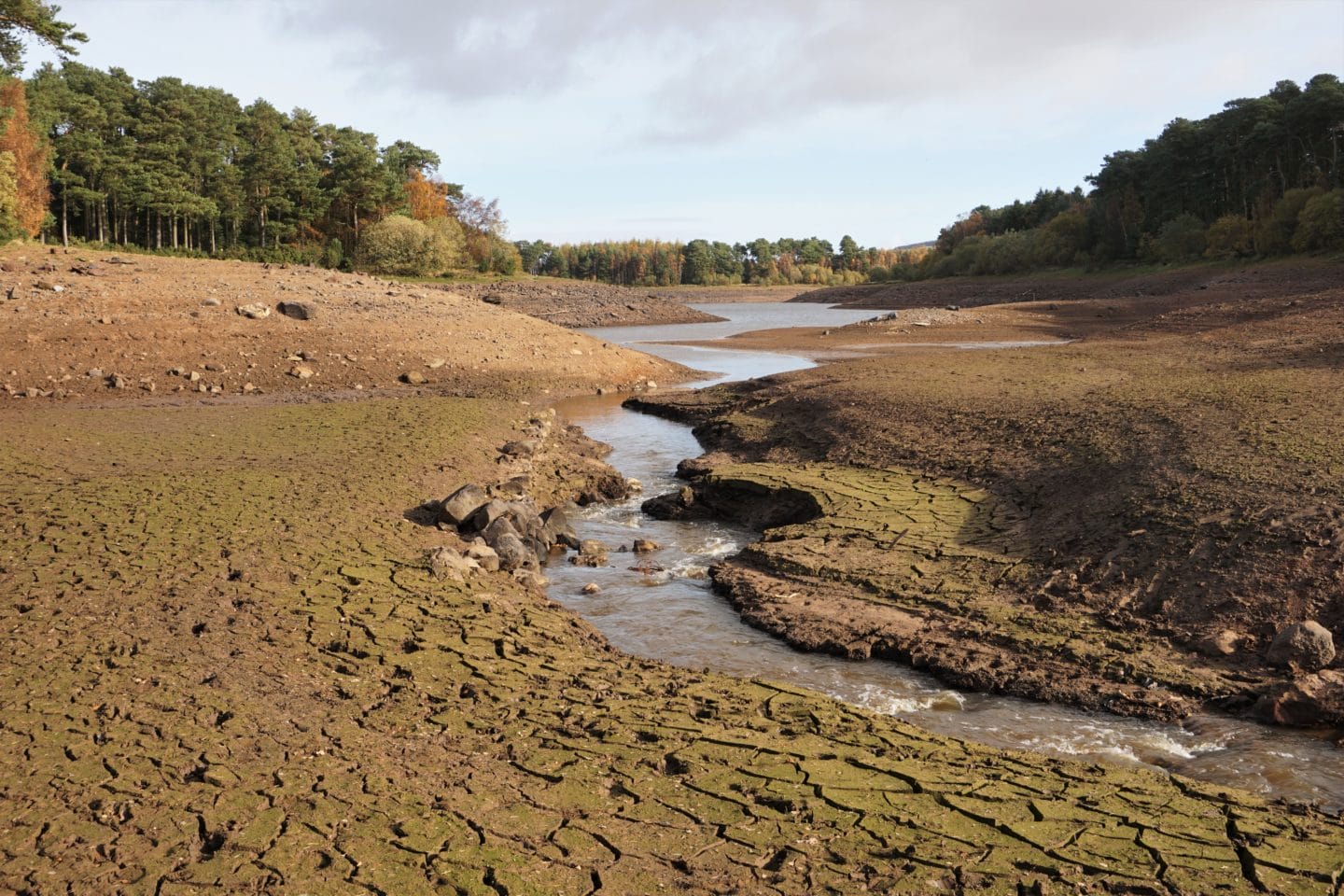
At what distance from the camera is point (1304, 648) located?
6.67 m

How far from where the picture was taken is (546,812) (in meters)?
4.49

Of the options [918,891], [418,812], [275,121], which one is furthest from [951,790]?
[275,121]

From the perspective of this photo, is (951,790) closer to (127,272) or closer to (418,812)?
(418,812)

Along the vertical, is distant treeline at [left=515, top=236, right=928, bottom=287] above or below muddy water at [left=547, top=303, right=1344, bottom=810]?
above

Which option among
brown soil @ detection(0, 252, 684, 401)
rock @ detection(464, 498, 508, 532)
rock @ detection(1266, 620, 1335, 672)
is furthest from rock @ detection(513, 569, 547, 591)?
brown soil @ detection(0, 252, 684, 401)

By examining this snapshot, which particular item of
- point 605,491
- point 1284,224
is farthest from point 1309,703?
point 1284,224

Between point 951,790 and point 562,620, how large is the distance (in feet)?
12.6

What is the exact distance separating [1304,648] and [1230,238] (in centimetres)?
5230

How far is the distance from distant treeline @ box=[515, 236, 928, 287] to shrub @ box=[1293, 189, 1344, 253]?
3001 inches

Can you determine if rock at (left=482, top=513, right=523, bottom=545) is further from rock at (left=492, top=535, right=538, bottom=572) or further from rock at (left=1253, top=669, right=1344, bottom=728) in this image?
rock at (left=1253, top=669, right=1344, bottom=728)

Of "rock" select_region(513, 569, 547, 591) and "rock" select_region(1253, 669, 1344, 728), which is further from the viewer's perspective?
"rock" select_region(513, 569, 547, 591)

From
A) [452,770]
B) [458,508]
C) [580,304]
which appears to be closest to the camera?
[452,770]

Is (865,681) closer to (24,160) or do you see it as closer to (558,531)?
(558,531)

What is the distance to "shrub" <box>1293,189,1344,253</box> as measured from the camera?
4172 cm
